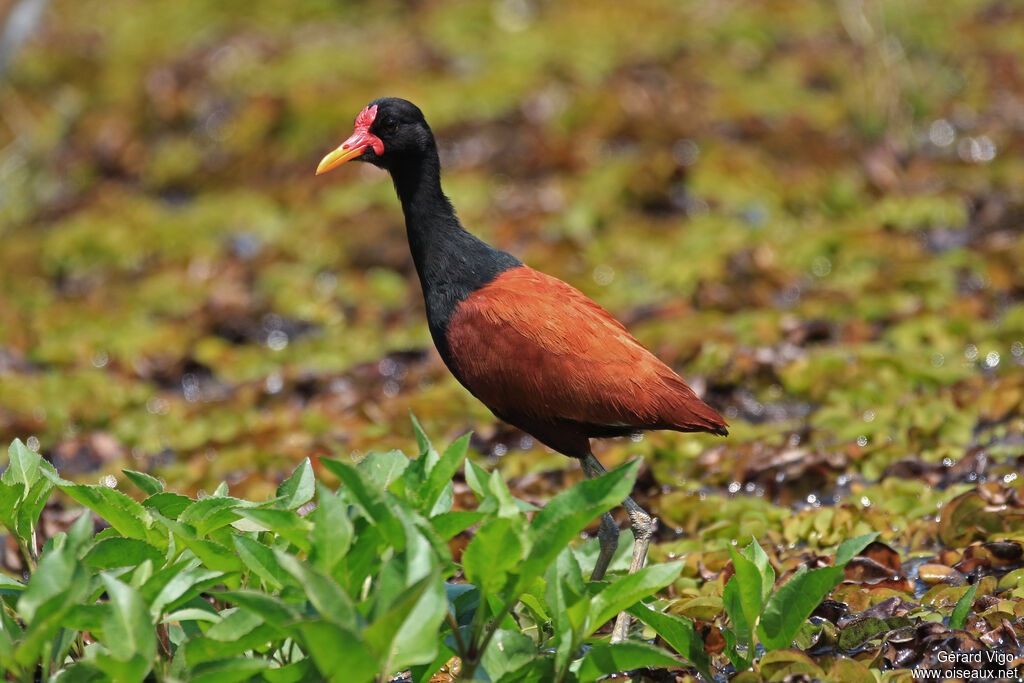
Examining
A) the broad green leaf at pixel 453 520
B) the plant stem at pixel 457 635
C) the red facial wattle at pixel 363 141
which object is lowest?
the plant stem at pixel 457 635

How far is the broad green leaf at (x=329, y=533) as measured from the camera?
2.73 meters

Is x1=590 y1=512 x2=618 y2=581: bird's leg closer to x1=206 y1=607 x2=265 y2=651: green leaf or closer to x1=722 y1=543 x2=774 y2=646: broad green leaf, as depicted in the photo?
x1=722 y1=543 x2=774 y2=646: broad green leaf

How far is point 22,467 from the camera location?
3.35 m

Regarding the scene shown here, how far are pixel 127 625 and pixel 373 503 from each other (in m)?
0.64

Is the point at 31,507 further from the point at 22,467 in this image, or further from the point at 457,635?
the point at 457,635

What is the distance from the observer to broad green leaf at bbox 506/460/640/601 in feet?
9.14

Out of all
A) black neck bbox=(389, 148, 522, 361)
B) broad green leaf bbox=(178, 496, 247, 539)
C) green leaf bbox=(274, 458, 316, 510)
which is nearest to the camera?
broad green leaf bbox=(178, 496, 247, 539)

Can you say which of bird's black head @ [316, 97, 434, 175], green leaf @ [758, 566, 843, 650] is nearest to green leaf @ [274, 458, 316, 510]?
green leaf @ [758, 566, 843, 650]

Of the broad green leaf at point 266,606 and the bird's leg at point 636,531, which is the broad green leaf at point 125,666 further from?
the bird's leg at point 636,531

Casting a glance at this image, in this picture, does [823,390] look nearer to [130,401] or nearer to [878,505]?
[878,505]

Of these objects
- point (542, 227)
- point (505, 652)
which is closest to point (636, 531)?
point (505, 652)

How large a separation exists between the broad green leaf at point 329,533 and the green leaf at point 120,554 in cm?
64

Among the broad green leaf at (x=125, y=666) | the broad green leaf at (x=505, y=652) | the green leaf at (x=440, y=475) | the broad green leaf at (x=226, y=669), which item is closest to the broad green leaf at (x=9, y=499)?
the broad green leaf at (x=125, y=666)

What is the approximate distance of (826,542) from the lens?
14.1 ft
